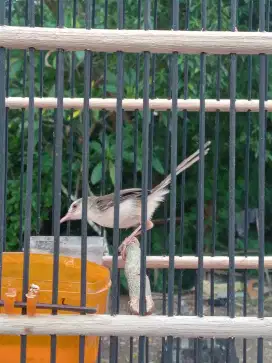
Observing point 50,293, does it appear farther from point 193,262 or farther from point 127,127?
point 127,127

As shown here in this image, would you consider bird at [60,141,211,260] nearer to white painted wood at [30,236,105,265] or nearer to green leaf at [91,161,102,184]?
white painted wood at [30,236,105,265]

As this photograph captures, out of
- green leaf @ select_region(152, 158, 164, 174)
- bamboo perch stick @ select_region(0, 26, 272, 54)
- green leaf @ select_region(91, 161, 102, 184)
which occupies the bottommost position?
green leaf @ select_region(91, 161, 102, 184)

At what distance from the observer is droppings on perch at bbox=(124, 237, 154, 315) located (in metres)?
1.34

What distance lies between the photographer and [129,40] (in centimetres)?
112

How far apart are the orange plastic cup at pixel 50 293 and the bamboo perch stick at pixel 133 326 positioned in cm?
10

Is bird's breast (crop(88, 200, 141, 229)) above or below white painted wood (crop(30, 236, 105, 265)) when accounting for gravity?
above

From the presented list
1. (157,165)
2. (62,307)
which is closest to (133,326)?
(62,307)

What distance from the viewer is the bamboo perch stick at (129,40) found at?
Answer: 1115 millimetres

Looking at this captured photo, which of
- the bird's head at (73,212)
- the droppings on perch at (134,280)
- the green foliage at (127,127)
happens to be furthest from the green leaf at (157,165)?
the droppings on perch at (134,280)

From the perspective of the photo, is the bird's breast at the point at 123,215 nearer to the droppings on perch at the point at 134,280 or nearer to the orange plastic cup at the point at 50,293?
the droppings on perch at the point at 134,280

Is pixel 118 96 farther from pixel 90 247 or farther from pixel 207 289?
pixel 207 289

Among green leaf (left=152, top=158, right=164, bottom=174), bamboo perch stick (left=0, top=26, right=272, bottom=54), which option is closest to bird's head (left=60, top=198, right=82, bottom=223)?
green leaf (left=152, top=158, right=164, bottom=174)

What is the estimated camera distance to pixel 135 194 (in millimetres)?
2078

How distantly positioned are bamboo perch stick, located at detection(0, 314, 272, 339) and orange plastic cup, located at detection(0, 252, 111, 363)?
0.34 feet
